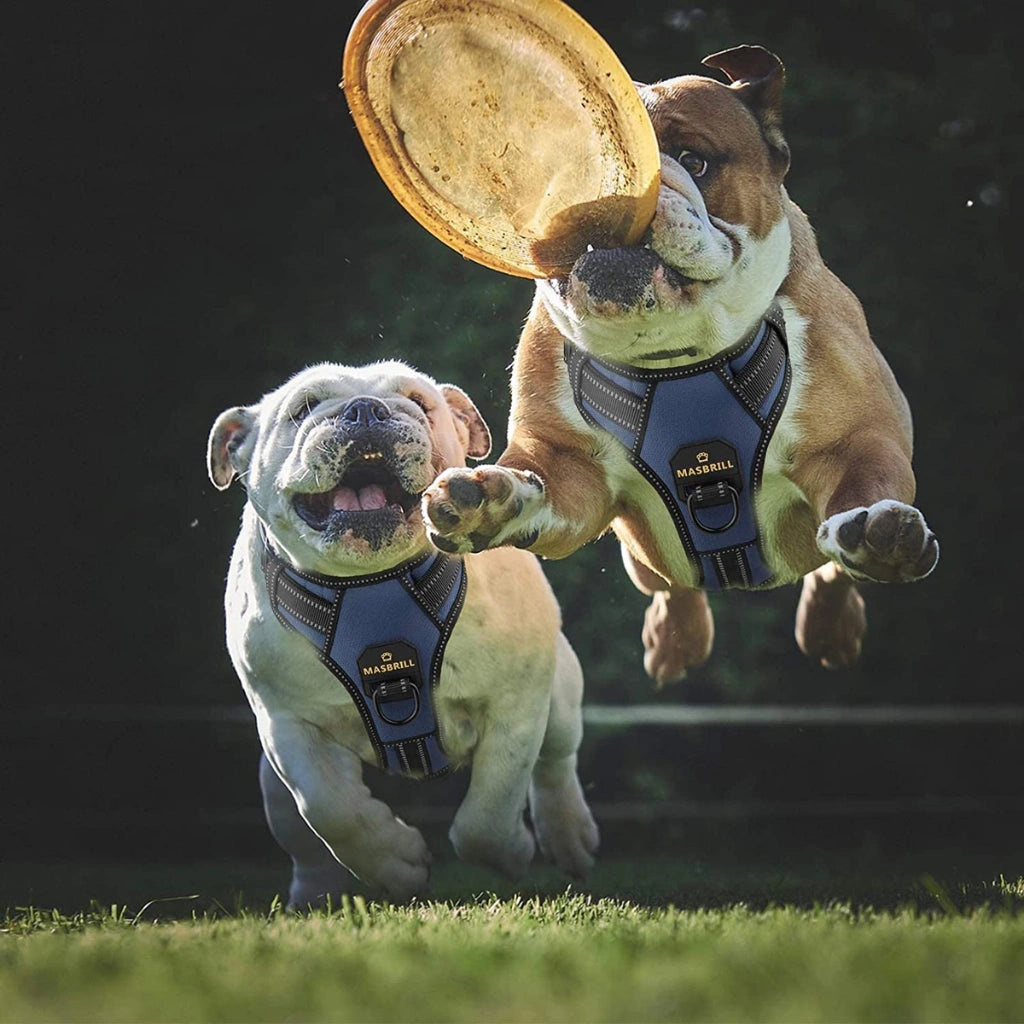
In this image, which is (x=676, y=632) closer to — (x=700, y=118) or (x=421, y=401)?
(x=421, y=401)

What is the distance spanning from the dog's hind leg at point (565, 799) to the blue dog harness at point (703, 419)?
3.25 feet

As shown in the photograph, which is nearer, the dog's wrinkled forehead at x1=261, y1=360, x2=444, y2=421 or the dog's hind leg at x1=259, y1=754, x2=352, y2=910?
the dog's wrinkled forehead at x1=261, y1=360, x2=444, y2=421

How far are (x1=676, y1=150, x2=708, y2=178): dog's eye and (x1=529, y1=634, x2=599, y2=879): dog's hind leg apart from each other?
5.08 feet

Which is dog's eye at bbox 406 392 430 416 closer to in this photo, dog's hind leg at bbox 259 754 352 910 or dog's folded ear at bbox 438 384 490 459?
dog's folded ear at bbox 438 384 490 459

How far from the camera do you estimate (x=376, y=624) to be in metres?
4.14

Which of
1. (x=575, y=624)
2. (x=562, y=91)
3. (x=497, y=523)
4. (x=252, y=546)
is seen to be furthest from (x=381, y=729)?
(x=575, y=624)

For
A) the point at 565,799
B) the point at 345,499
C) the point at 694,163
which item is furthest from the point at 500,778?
the point at 694,163

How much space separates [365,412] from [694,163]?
96 cm

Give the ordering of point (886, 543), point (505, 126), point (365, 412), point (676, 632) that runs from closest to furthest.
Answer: point (886, 543) < point (505, 126) < point (365, 412) < point (676, 632)

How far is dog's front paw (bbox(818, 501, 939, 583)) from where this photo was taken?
323 centimetres

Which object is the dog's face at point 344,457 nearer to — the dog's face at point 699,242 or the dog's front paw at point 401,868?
the dog's face at point 699,242

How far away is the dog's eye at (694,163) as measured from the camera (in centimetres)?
374

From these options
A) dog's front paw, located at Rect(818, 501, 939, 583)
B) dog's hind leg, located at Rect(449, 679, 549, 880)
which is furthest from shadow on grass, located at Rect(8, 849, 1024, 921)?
dog's front paw, located at Rect(818, 501, 939, 583)

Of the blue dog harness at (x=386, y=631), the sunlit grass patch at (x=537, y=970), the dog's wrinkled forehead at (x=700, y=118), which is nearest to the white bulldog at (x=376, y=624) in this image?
the blue dog harness at (x=386, y=631)
